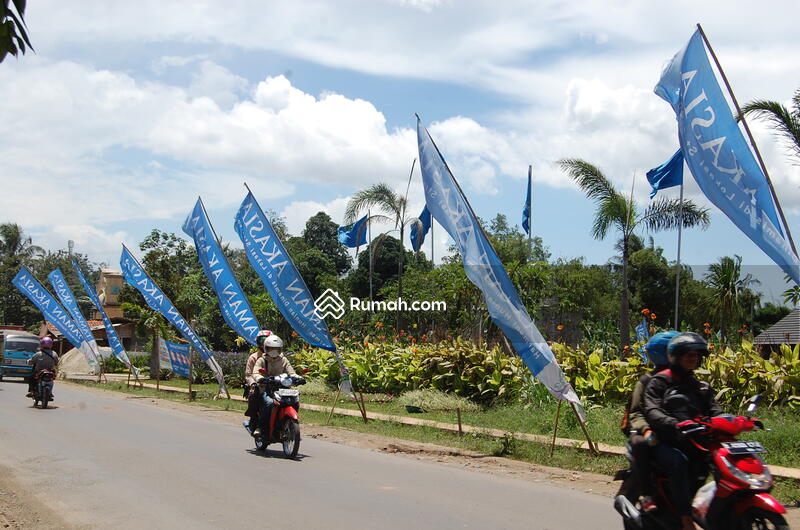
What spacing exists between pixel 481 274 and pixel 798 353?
5.66 m

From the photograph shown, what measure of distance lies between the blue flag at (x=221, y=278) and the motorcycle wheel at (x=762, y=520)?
45.1ft

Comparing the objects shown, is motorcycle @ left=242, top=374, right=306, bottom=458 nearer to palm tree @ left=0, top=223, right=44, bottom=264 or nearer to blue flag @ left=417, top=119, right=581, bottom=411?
blue flag @ left=417, top=119, right=581, bottom=411

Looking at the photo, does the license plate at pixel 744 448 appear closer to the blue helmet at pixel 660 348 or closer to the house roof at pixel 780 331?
the blue helmet at pixel 660 348

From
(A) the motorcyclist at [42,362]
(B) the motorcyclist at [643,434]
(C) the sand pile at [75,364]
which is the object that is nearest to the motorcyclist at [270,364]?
(B) the motorcyclist at [643,434]

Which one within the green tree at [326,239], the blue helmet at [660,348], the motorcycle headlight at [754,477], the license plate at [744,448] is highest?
the green tree at [326,239]

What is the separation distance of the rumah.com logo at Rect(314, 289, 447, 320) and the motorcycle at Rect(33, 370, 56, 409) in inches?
504

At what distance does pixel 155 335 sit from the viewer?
31.6 meters

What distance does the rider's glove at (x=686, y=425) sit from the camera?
5.08 m

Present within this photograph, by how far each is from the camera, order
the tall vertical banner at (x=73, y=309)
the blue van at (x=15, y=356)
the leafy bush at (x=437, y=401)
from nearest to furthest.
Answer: the leafy bush at (x=437, y=401)
the tall vertical banner at (x=73, y=309)
the blue van at (x=15, y=356)

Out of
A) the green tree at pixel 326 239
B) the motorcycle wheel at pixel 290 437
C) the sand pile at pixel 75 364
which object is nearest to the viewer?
the motorcycle wheel at pixel 290 437

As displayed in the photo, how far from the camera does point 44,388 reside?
17.8 meters

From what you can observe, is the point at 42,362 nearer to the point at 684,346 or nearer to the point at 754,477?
the point at 684,346

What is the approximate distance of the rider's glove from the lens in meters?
5.08

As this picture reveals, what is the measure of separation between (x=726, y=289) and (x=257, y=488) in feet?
91.0
